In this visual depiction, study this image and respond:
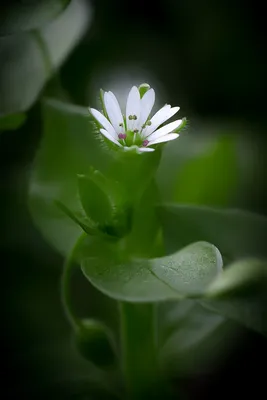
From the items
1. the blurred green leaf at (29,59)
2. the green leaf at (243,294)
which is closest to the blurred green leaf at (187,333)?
the green leaf at (243,294)

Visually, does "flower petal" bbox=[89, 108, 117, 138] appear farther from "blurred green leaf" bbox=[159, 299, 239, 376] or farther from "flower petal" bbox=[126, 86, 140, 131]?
"blurred green leaf" bbox=[159, 299, 239, 376]

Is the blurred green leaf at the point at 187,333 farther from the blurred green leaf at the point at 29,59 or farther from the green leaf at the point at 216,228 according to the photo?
the blurred green leaf at the point at 29,59

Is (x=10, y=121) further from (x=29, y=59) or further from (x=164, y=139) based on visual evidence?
(x=164, y=139)

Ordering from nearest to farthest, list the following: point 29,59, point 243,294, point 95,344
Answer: point 243,294, point 95,344, point 29,59

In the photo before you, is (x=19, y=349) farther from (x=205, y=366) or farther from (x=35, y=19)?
(x=35, y=19)

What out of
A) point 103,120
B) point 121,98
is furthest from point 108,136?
point 121,98

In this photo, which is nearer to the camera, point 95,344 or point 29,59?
point 95,344
